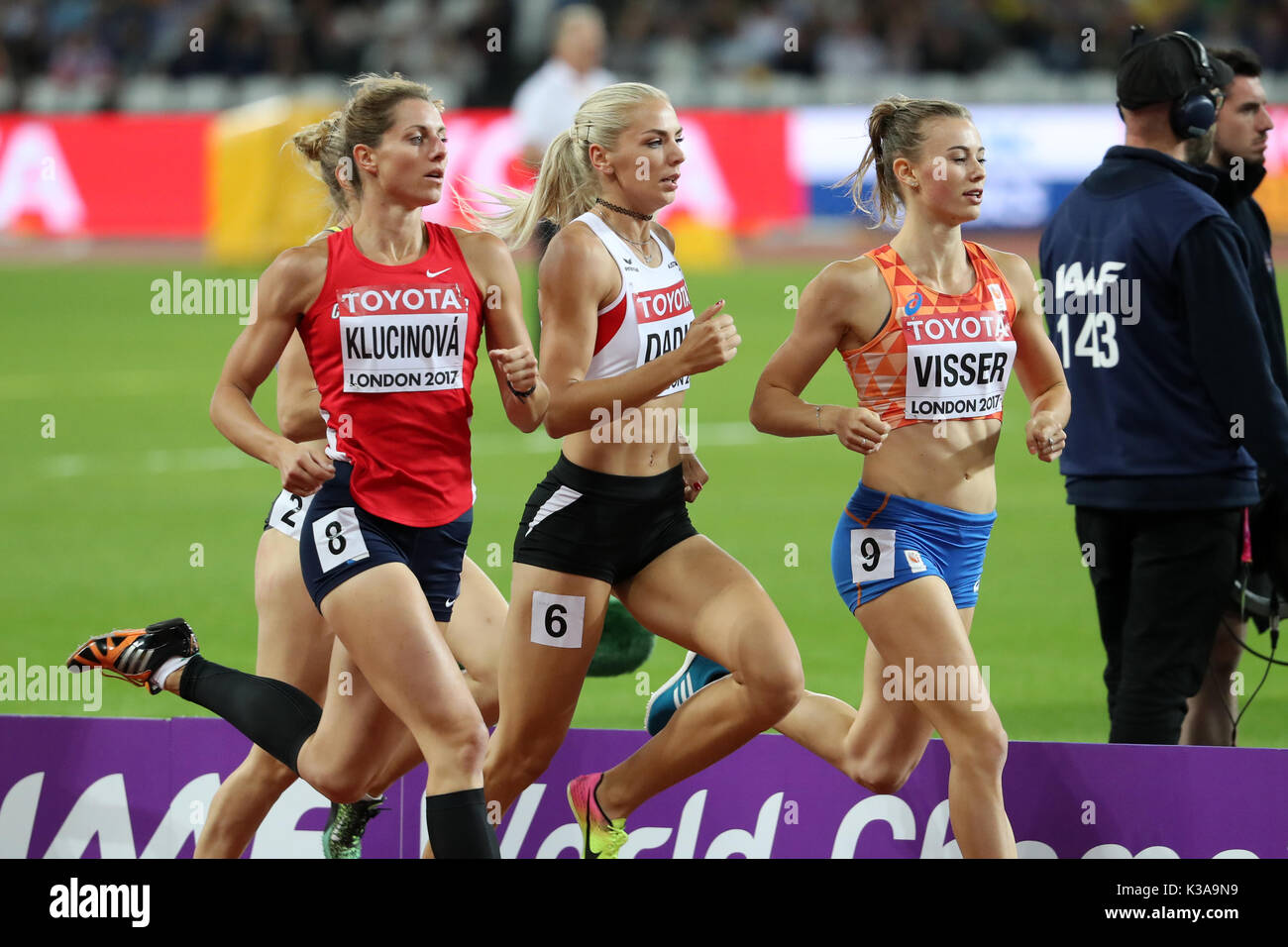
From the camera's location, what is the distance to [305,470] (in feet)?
15.5

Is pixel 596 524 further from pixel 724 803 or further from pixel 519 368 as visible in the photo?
pixel 724 803

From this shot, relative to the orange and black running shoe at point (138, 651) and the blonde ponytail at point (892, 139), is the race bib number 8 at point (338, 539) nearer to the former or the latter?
the orange and black running shoe at point (138, 651)

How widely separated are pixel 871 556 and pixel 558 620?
0.91 metres

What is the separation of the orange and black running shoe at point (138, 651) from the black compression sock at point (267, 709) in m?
0.35

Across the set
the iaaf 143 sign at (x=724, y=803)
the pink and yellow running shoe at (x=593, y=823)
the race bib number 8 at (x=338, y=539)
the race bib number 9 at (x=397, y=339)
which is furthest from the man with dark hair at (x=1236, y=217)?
the race bib number 8 at (x=338, y=539)

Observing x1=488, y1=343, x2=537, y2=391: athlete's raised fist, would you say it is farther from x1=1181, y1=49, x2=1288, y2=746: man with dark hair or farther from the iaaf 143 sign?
x1=1181, y1=49, x2=1288, y2=746: man with dark hair

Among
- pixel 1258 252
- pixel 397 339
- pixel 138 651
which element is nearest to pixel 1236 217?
pixel 1258 252

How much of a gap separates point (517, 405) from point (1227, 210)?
2665 millimetres

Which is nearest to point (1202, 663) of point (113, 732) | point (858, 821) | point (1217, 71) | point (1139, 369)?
point (1139, 369)

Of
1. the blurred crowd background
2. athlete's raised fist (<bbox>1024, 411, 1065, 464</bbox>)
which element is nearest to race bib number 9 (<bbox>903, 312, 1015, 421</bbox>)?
athlete's raised fist (<bbox>1024, 411, 1065, 464</bbox>)

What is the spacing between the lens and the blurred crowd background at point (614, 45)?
28250 mm

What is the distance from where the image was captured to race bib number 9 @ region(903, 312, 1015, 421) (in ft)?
17.0
